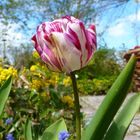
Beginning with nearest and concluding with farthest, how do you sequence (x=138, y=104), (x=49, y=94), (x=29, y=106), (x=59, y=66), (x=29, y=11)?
(x=59, y=66), (x=138, y=104), (x=29, y=106), (x=49, y=94), (x=29, y=11)

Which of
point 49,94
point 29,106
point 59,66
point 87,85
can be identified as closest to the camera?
point 59,66

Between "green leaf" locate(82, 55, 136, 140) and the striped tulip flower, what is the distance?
8cm

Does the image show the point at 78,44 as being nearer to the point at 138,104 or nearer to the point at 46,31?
the point at 46,31

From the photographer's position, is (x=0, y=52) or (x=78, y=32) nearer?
(x=78, y=32)

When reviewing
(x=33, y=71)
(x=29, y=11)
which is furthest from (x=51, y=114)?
(x=29, y=11)

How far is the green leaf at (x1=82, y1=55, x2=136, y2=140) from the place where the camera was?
3.00 feet

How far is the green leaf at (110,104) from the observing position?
913 millimetres

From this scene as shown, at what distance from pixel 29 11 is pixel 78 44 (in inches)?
590

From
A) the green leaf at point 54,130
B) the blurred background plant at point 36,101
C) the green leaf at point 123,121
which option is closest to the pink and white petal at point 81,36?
the green leaf at point 123,121

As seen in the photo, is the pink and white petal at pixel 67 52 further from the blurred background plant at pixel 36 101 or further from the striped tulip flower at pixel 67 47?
the blurred background plant at pixel 36 101

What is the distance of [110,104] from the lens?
933 millimetres

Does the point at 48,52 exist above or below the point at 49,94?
above

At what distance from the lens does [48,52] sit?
3.13 feet

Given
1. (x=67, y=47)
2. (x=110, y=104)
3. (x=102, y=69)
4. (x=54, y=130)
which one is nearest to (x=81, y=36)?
(x=67, y=47)
